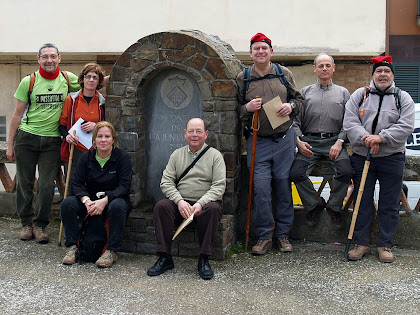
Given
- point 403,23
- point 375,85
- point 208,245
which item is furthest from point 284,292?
Answer: point 403,23

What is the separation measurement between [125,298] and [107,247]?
0.87m

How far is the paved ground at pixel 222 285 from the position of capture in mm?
4289

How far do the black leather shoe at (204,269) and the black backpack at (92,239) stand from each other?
3.12 feet

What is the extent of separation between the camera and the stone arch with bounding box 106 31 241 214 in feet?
18.1

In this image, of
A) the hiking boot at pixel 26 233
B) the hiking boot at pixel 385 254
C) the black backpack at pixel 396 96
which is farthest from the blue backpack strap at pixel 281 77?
the hiking boot at pixel 26 233

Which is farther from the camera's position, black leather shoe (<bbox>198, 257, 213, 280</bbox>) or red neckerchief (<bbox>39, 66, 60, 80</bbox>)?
red neckerchief (<bbox>39, 66, 60, 80</bbox>)

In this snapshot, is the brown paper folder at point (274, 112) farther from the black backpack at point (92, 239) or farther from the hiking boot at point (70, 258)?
the hiking boot at point (70, 258)

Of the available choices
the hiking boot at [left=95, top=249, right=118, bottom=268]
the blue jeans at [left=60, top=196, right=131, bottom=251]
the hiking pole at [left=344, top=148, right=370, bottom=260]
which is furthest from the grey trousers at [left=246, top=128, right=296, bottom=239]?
the hiking boot at [left=95, top=249, right=118, bottom=268]

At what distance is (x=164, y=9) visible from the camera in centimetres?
1193

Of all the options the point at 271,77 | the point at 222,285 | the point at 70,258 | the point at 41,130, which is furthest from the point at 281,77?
the point at 70,258

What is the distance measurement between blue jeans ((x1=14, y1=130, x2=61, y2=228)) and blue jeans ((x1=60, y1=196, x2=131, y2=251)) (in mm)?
771

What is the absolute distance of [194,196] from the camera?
5.20 metres

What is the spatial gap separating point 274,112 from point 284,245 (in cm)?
132

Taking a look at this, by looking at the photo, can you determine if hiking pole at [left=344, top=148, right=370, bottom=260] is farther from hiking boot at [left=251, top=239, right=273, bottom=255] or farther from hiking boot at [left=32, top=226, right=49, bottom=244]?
hiking boot at [left=32, top=226, right=49, bottom=244]
